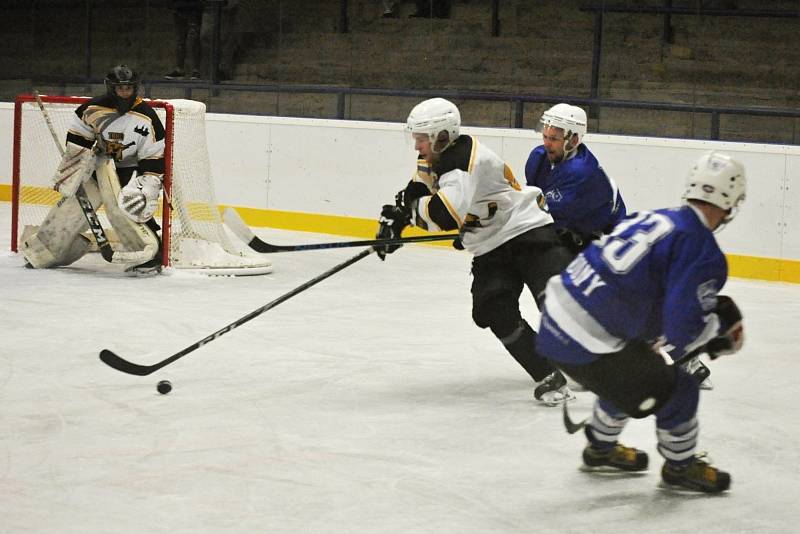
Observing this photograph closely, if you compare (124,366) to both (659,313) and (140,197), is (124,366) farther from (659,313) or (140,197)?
(140,197)

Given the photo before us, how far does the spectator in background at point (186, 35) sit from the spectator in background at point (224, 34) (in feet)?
0.20

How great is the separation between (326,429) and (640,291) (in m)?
1.20

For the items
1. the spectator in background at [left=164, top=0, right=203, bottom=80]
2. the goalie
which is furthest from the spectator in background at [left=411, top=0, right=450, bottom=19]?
the goalie

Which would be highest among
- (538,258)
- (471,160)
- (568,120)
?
(568,120)

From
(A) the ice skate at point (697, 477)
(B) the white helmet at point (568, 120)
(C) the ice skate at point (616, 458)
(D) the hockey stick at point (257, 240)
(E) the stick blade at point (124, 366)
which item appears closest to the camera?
(A) the ice skate at point (697, 477)

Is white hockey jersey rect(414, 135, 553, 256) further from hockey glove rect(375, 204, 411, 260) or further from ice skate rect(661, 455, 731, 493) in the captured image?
ice skate rect(661, 455, 731, 493)

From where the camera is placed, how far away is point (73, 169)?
6648 millimetres

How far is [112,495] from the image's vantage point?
299 cm

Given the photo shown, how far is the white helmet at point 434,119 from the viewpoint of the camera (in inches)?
155

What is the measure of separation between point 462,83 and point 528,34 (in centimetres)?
58

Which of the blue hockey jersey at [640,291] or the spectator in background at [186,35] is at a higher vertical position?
the spectator in background at [186,35]

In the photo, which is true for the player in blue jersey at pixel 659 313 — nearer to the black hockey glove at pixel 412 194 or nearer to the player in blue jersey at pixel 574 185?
the black hockey glove at pixel 412 194

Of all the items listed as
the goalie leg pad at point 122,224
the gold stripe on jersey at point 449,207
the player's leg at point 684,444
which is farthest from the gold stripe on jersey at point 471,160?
the goalie leg pad at point 122,224

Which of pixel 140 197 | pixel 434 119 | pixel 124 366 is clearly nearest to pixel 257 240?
pixel 124 366
